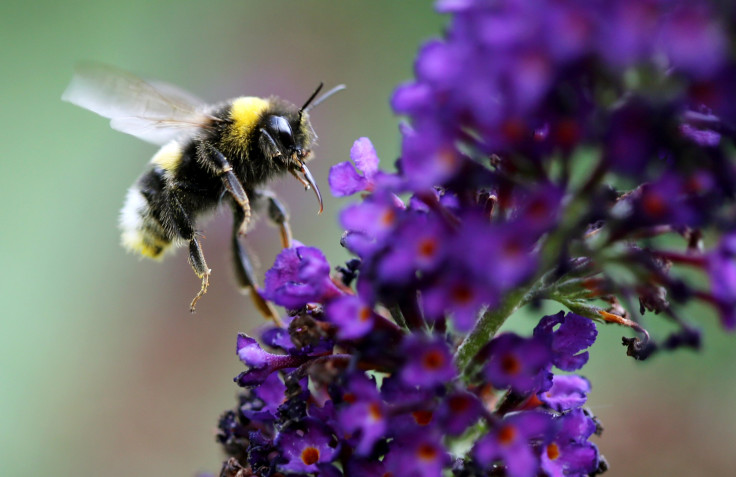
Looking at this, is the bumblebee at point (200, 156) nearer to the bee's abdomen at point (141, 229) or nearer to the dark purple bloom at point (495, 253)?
the bee's abdomen at point (141, 229)

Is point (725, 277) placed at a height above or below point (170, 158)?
below

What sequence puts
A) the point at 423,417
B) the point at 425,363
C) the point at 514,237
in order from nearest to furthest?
the point at 514,237, the point at 425,363, the point at 423,417

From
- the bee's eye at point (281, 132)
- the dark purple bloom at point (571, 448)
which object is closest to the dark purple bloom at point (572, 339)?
the dark purple bloom at point (571, 448)

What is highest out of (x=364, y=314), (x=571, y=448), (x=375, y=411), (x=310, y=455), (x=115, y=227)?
(x=364, y=314)

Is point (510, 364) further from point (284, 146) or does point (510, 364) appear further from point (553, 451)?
point (284, 146)

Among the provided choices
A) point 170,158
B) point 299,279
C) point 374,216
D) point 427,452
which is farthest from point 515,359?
point 170,158

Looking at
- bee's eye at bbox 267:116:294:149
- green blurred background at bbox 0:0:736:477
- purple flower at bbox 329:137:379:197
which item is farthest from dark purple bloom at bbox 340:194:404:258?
green blurred background at bbox 0:0:736:477
